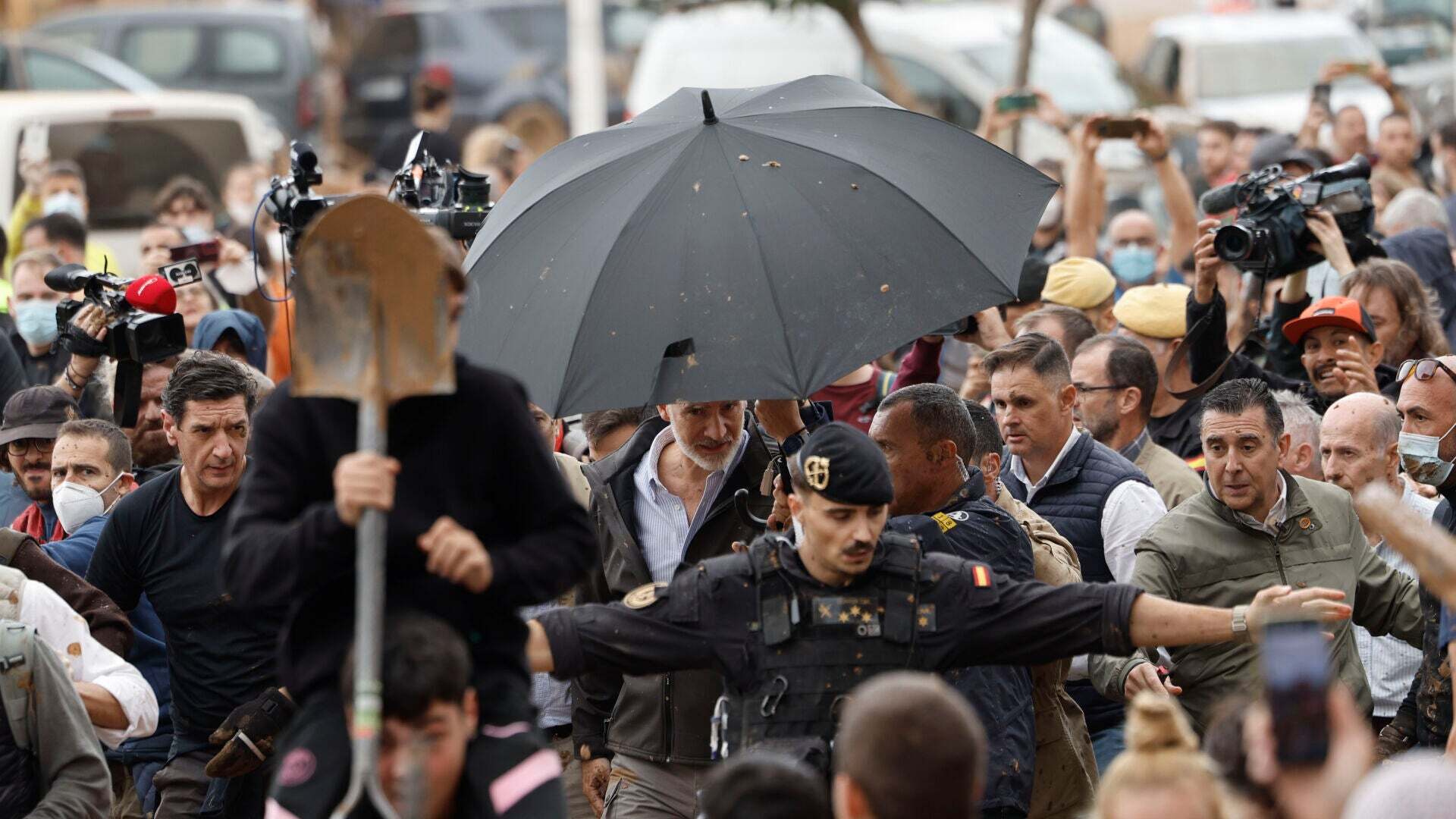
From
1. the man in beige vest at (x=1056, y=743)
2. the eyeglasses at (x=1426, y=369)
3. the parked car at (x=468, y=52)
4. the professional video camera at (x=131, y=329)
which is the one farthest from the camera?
the parked car at (x=468, y=52)

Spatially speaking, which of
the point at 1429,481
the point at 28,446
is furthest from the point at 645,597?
the point at 28,446

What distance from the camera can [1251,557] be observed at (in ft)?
21.7

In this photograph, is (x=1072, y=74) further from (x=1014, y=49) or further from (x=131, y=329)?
(x=131, y=329)

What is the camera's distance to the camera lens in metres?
7.92

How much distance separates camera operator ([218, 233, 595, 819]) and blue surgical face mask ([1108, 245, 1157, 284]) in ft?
24.7

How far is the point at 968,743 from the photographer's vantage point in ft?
12.7

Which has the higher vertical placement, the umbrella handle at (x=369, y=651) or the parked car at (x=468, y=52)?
the parked car at (x=468, y=52)

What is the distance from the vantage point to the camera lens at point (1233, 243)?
792cm

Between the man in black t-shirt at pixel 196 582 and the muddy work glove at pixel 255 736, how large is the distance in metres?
0.18

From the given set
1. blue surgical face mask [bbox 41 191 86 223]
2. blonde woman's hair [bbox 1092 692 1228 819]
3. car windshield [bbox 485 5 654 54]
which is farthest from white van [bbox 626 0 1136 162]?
blonde woman's hair [bbox 1092 692 1228 819]

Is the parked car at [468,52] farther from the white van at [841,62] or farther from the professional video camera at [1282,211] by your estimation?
the professional video camera at [1282,211]

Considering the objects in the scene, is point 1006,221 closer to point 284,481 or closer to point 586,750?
point 586,750

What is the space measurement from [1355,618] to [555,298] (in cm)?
273

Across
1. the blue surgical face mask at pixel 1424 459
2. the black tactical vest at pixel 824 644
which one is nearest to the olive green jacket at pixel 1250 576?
the blue surgical face mask at pixel 1424 459
